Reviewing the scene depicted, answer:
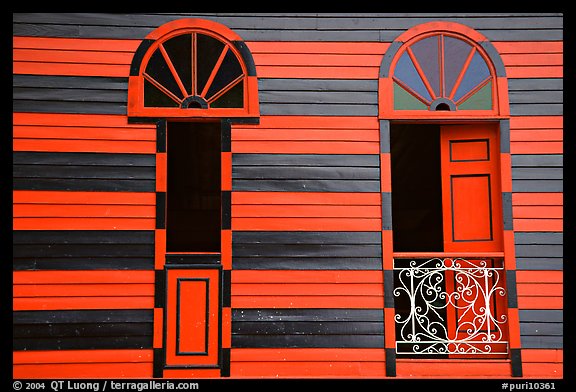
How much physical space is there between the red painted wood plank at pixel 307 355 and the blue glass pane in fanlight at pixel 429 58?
9.46 feet

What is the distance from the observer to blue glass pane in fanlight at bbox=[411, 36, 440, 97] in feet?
20.2

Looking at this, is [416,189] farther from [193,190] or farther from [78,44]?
[78,44]

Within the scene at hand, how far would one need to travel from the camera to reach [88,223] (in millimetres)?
5945

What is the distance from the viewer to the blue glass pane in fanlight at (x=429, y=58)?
6.16 metres

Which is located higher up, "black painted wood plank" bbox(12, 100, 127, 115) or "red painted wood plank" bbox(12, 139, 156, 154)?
"black painted wood plank" bbox(12, 100, 127, 115)

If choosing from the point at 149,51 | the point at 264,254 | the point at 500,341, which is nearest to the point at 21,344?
the point at 264,254

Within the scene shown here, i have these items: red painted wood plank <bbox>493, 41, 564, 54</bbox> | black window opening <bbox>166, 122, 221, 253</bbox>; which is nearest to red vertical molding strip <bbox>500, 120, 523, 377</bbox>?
red painted wood plank <bbox>493, 41, 564, 54</bbox>

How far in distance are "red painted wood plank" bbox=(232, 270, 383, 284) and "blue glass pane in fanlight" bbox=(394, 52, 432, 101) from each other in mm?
2030

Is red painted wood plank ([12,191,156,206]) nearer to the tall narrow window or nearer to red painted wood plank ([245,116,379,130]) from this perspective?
red painted wood plank ([245,116,379,130])

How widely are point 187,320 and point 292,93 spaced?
2.64 metres

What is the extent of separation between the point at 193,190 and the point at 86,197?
4.77 metres

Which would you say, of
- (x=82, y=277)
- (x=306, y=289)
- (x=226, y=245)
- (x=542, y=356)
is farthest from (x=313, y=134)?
(x=542, y=356)

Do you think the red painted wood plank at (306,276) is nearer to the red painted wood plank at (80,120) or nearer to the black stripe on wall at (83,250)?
the black stripe on wall at (83,250)

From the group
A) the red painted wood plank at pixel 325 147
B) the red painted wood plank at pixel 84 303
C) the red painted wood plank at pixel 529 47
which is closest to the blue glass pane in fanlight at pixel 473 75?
the red painted wood plank at pixel 529 47
